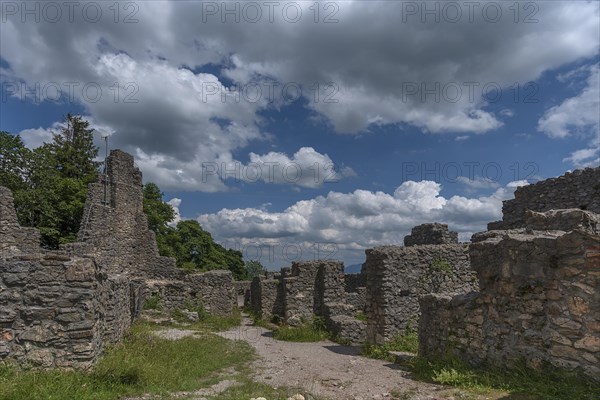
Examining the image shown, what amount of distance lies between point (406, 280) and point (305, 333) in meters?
5.01

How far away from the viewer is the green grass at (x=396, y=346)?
11.2 meters

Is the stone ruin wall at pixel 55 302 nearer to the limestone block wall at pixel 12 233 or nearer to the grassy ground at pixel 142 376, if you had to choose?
the limestone block wall at pixel 12 233

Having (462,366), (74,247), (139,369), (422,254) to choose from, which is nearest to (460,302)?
(462,366)

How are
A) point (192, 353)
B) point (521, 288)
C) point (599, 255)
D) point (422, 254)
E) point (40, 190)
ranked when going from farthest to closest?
point (40, 190), point (422, 254), point (192, 353), point (521, 288), point (599, 255)

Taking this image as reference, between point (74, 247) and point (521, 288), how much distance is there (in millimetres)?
18376

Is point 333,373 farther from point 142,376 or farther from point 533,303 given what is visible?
point 533,303

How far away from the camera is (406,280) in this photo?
12422 mm

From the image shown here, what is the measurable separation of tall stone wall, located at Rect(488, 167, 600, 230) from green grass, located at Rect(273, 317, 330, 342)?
7.89 metres

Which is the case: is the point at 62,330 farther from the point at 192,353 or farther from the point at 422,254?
the point at 422,254

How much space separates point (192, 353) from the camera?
403 inches

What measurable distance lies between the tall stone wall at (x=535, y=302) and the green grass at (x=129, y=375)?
5.37 metres

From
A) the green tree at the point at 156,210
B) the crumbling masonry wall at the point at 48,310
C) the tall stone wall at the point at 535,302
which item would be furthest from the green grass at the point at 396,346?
the green tree at the point at 156,210

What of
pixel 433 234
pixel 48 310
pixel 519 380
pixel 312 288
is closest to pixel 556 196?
pixel 433 234

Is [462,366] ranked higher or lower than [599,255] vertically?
lower
